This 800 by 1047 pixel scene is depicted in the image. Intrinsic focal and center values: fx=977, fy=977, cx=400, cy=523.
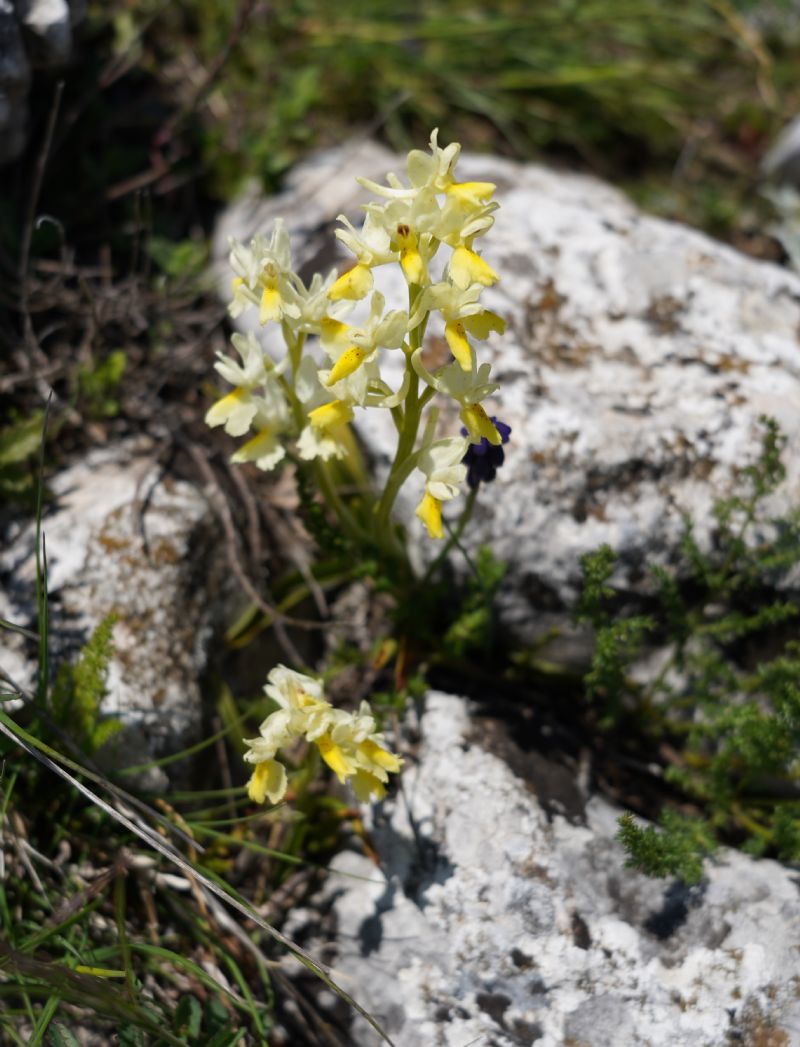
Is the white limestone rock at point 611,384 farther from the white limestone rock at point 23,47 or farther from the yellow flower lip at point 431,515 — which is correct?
the white limestone rock at point 23,47

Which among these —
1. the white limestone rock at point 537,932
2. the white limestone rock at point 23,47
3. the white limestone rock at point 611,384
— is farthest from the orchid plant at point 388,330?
the white limestone rock at point 23,47

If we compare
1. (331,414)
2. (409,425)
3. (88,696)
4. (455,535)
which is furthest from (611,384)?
(88,696)

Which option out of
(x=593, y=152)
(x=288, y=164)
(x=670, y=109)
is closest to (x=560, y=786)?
(x=288, y=164)

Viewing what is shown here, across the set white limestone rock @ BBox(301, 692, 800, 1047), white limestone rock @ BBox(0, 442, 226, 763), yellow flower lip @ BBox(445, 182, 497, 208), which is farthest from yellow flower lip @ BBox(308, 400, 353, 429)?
white limestone rock @ BBox(301, 692, 800, 1047)

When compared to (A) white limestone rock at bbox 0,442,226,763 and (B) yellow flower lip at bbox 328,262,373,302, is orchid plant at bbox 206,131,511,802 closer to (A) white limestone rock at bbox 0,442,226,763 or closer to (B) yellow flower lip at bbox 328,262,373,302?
(B) yellow flower lip at bbox 328,262,373,302

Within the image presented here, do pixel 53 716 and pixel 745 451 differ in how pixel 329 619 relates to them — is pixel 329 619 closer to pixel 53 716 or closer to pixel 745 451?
pixel 53 716

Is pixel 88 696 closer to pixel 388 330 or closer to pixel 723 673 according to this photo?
pixel 388 330

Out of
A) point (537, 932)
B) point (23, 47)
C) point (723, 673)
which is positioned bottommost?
point (537, 932)
